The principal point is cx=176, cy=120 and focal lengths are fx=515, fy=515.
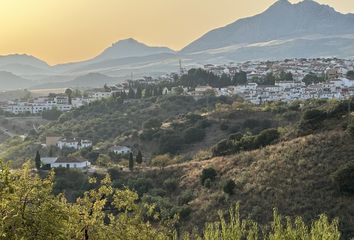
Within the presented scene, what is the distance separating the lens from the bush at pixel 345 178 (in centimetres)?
2583

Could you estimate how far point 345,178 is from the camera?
85.4 feet

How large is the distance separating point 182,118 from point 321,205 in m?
39.4

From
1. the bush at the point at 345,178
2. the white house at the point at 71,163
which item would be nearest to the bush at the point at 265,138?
the bush at the point at 345,178

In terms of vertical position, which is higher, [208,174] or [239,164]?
[239,164]

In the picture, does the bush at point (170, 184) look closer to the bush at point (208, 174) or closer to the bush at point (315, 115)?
the bush at point (208, 174)

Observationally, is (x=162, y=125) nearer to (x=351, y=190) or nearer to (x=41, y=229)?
(x=351, y=190)

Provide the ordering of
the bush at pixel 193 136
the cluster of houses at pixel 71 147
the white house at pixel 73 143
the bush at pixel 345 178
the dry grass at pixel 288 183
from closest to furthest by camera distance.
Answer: the dry grass at pixel 288 183 < the bush at pixel 345 178 < the cluster of houses at pixel 71 147 < the bush at pixel 193 136 < the white house at pixel 73 143

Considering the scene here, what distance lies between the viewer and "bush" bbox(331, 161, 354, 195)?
25828 millimetres

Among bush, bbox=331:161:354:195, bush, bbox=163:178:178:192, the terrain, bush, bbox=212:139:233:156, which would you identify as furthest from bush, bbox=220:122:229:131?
bush, bbox=331:161:354:195

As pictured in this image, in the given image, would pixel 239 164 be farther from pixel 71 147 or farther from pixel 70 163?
pixel 71 147

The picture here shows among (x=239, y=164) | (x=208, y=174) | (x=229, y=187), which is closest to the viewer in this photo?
(x=229, y=187)

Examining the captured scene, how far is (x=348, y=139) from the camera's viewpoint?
1204 inches

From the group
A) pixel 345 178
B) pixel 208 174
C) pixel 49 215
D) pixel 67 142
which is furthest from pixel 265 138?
pixel 67 142

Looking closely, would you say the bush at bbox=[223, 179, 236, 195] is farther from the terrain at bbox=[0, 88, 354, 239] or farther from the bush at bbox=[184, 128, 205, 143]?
the bush at bbox=[184, 128, 205, 143]
